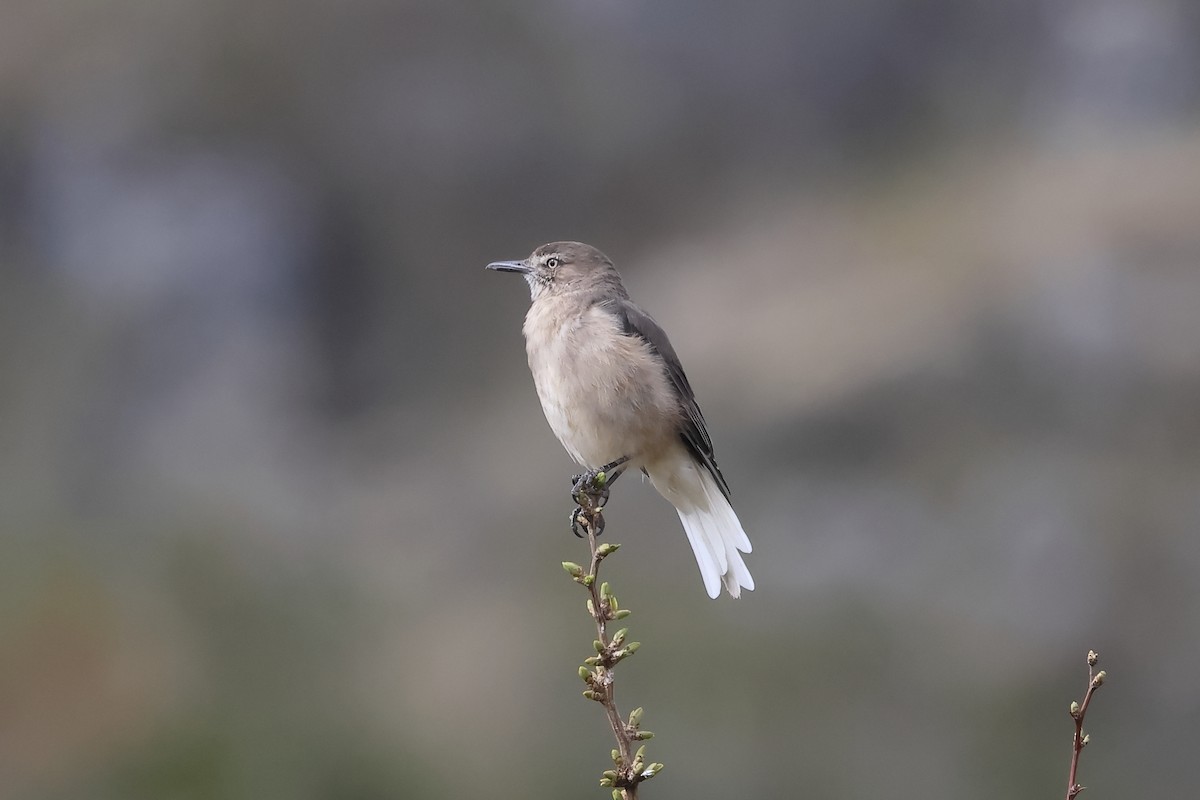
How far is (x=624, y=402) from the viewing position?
486cm

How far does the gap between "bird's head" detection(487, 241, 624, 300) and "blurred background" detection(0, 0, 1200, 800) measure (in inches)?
221

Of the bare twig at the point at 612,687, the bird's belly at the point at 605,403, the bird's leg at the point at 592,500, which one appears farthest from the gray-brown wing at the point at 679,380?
the bare twig at the point at 612,687

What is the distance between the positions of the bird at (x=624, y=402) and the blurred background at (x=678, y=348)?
17.5ft

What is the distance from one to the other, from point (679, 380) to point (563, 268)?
763 millimetres

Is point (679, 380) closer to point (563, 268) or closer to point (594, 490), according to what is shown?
point (563, 268)

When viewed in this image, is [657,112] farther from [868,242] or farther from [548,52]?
[868,242]

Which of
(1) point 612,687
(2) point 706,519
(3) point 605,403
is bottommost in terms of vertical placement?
(1) point 612,687

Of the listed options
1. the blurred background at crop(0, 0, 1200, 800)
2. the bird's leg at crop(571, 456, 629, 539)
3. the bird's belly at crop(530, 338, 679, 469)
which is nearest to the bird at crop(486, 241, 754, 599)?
the bird's belly at crop(530, 338, 679, 469)

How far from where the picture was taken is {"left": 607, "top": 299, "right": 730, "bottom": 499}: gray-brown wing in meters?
5.07

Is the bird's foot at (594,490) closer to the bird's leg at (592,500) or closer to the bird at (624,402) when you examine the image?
the bird's leg at (592,500)

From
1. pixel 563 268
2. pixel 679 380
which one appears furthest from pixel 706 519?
pixel 563 268

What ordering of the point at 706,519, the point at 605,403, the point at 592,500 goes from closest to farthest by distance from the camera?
the point at 592,500 → the point at 605,403 → the point at 706,519

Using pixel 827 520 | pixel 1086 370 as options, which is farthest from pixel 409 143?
pixel 1086 370

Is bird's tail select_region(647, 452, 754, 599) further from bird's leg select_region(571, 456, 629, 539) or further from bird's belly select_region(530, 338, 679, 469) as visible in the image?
bird's leg select_region(571, 456, 629, 539)
